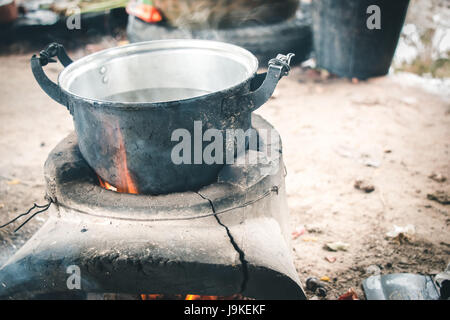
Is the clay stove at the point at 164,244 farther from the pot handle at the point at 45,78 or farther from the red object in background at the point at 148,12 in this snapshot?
the red object in background at the point at 148,12

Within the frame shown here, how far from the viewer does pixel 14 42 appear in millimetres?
6824

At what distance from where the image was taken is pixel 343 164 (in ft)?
11.4

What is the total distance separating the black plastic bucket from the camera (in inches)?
181

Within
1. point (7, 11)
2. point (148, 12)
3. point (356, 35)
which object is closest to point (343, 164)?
point (356, 35)

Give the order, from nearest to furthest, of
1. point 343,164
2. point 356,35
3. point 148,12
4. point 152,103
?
1. point 152,103
2. point 343,164
3. point 356,35
4. point 148,12

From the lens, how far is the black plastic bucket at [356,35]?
4.61 metres

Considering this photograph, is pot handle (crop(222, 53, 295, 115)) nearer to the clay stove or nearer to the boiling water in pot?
the clay stove

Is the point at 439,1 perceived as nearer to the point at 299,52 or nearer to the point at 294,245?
the point at 299,52

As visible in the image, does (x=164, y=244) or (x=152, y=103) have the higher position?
(x=152, y=103)

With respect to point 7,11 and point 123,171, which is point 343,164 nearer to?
point 123,171

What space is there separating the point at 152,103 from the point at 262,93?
0.51 metres

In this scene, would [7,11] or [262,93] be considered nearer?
[262,93]
